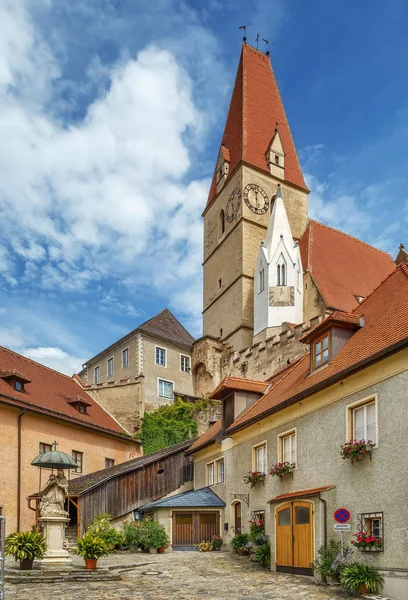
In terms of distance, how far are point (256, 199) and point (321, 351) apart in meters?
34.0

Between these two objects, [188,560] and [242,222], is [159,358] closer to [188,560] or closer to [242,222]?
[242,222]

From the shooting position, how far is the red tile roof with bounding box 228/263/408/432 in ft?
45.8

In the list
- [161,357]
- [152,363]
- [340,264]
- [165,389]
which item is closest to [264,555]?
[165,389]

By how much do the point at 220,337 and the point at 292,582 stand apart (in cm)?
3476

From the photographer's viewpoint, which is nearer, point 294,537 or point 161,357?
point 294,537

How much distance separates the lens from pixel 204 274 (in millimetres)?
54281

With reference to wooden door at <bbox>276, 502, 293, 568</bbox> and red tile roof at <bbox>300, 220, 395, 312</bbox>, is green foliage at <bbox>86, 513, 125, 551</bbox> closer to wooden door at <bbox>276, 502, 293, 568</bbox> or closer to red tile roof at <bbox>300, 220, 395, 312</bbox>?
wooden door at <bbox>276, 502, 293, 568</bbox>

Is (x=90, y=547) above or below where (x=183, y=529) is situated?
above

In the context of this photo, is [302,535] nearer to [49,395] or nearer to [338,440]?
[338,440]

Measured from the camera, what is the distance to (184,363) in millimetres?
48000

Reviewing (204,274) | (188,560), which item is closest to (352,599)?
(188,560)

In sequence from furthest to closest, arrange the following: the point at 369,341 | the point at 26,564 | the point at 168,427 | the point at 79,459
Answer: the point at 168,427, the point at 79,459, the point at 26,564, the point at 369,341

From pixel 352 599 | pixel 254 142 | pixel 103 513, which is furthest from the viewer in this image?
pixel 254 142

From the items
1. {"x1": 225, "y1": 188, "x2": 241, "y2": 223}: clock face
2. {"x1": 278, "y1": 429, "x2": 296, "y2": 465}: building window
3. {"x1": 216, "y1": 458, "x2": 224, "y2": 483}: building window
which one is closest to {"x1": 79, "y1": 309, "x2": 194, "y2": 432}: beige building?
{"x1": 225, "y1": 188, "x2": 241, "y2": 223}: clock face
